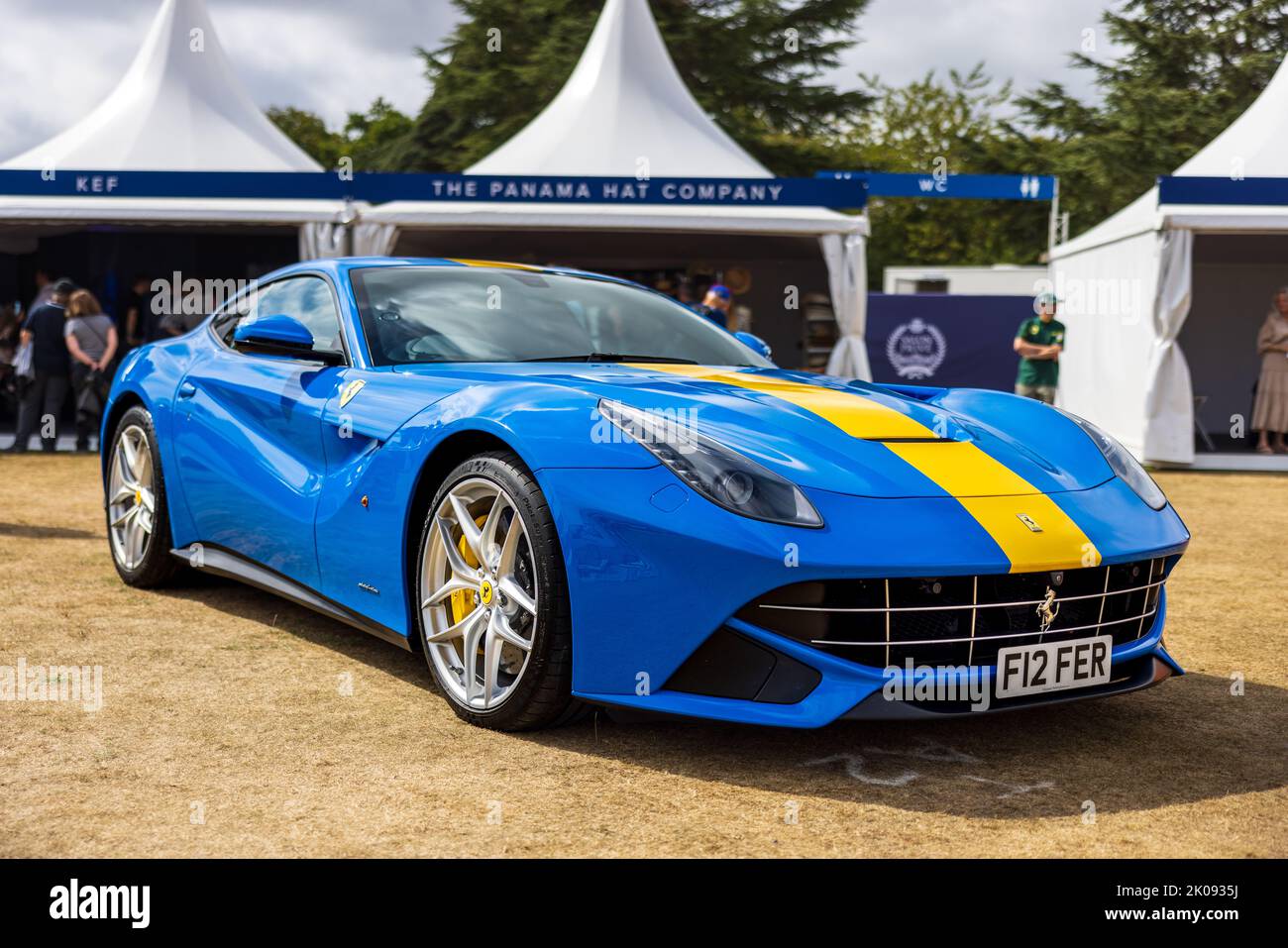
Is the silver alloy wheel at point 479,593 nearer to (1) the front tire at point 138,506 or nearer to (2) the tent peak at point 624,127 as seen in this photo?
(1) the front tire at point 138,506

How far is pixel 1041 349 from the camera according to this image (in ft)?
41.5

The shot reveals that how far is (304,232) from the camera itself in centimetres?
1344

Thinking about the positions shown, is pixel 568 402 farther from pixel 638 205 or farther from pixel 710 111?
pixel 710 111

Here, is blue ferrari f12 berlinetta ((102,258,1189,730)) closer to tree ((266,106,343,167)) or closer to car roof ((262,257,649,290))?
car roof ((262,257,649,290))

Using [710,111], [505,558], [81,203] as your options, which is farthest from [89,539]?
[710,111]

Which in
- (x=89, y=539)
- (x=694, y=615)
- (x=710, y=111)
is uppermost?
(x=710, y=111)

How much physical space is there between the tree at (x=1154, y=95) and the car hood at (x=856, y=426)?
32.2m

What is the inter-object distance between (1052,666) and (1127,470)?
0.84 metres

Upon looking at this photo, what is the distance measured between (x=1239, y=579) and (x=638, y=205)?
28.6 feet

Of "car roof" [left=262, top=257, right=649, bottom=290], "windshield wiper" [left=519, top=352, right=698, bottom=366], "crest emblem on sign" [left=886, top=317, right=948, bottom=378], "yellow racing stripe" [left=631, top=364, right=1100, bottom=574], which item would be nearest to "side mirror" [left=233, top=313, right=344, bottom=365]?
"car roof" [left=262, top=257, right=649, bottom=290]

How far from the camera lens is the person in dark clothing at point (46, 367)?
41.0 feet

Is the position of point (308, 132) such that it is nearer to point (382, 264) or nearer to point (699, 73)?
point (699, 73)

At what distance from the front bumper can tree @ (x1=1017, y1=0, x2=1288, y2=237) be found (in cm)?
3315

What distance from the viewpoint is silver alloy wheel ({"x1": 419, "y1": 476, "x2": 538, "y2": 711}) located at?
338 cm
